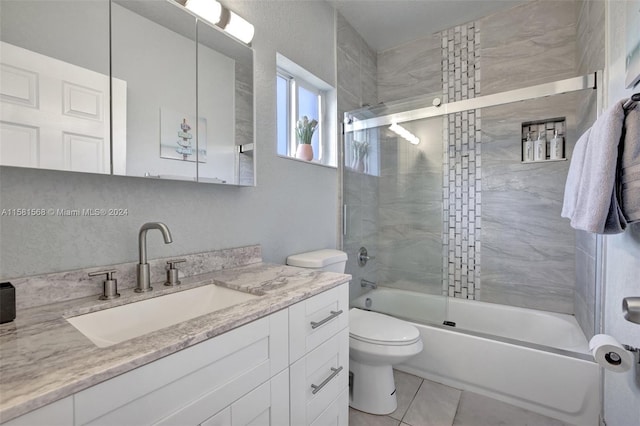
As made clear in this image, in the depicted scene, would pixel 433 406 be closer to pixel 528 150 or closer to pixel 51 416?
pixel 51 416

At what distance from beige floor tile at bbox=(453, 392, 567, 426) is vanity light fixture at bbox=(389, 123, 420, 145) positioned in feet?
5.89

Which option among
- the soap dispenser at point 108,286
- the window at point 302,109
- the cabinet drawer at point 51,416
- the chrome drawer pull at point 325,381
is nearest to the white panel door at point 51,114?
the soap dispenser at point 108,286

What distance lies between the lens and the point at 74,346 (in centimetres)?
62

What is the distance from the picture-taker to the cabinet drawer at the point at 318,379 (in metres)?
1.00

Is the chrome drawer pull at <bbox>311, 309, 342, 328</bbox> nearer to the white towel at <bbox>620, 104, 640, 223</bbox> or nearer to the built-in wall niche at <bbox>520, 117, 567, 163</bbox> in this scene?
the white towel at <bbox>620, 104, 640, 223</bbox>

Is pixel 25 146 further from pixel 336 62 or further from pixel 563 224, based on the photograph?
pixel 563 224

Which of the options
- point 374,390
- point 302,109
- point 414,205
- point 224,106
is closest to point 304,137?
point 302,109

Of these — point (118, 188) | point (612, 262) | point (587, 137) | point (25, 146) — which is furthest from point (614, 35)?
point (25, 146)

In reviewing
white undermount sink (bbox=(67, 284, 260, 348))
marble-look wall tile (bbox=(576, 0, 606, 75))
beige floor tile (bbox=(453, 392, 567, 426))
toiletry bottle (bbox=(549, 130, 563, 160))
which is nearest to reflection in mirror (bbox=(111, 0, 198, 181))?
white undermount sink (bbox=(67, 284, 260, 348))

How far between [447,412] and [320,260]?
1146 mm

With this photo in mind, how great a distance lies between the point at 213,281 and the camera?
3.91 ft

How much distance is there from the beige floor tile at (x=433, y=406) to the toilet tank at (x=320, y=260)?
2.99 ft

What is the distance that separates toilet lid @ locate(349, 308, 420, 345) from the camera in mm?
1630

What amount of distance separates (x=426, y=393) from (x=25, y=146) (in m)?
2.27
